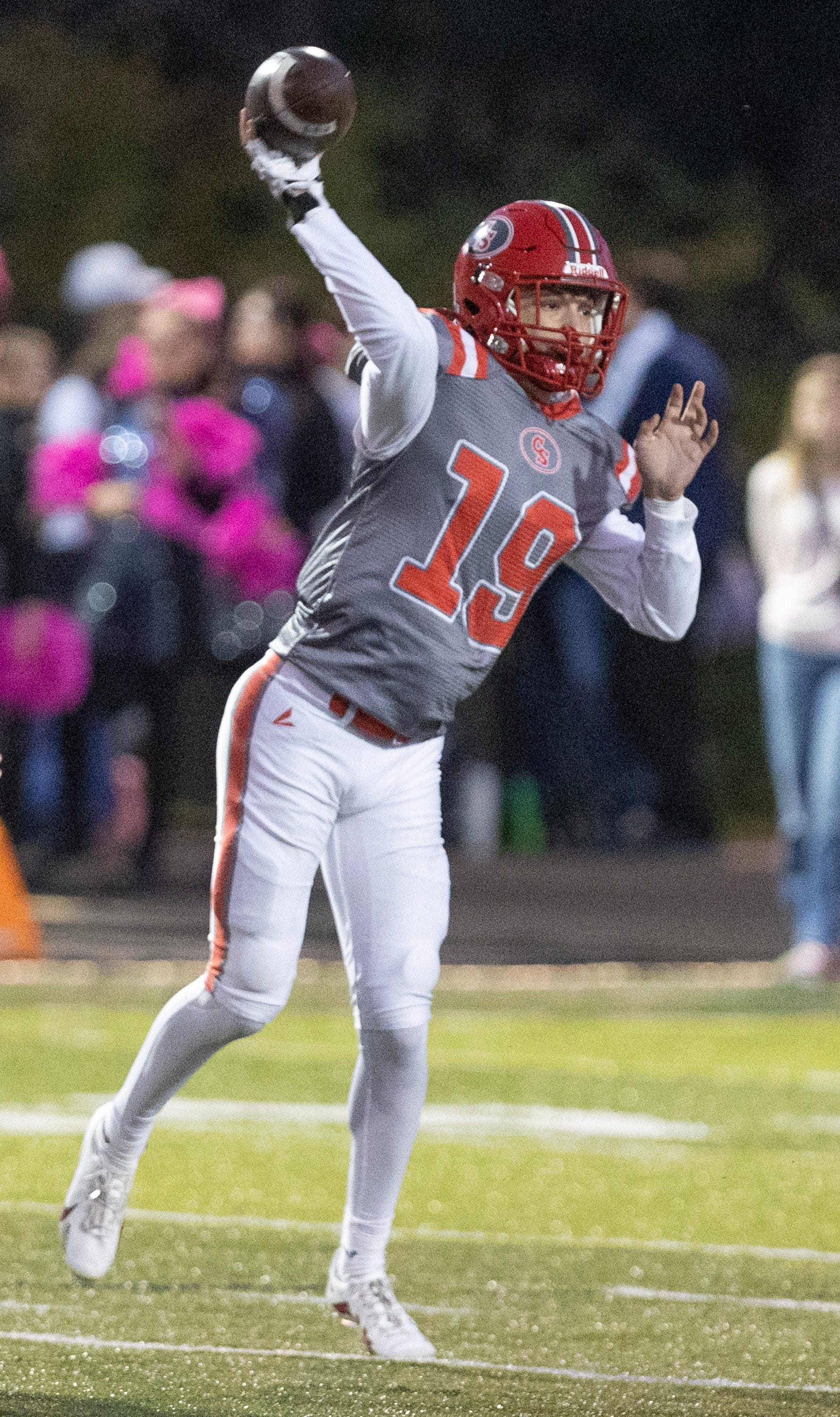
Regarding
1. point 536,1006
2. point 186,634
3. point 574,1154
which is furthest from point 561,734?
point 574,1154

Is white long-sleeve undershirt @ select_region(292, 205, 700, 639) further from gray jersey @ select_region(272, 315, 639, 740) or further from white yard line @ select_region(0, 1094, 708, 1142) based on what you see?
white yard line @ select_region(0, 1094, 708, 1142)

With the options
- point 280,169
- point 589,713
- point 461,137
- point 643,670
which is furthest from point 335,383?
point 461,137

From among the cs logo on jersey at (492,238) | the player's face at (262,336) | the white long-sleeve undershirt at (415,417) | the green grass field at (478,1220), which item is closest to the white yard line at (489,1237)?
A: the green grass field at (478,1220)

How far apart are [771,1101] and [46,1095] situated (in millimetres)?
2161

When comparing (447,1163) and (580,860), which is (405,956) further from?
(580,860)

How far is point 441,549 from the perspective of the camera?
4895mm

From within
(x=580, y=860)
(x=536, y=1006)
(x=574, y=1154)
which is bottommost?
(x=580, y=860)

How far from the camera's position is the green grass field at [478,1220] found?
471 centimetres

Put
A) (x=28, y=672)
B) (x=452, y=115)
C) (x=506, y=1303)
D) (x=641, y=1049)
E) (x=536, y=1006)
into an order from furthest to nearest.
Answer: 1. (x=452, y=115)
2. (x=28, y=672)
3. (x=536, y=1006)
4. (x=641, y=1049)
5. (x=506, y=1303)

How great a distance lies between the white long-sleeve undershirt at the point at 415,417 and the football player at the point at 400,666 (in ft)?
0.04

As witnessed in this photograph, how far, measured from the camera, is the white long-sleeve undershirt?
4.56 metres

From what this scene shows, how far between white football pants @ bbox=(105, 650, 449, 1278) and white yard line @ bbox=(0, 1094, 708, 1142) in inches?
93.5

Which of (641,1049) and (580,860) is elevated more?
(641,1049)

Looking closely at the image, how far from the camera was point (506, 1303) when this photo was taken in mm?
5445
